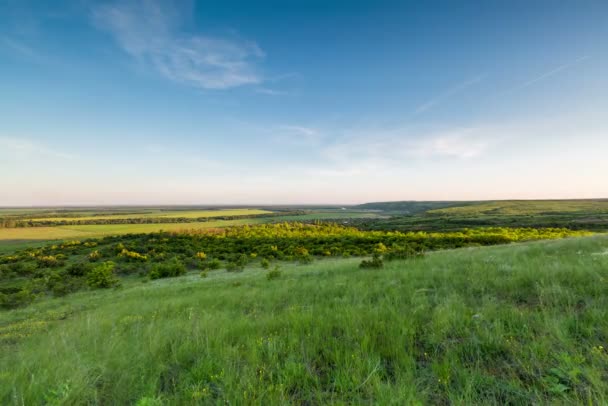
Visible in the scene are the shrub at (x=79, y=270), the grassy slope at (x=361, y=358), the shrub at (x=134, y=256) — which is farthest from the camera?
the shrub at (x=134, y=256)

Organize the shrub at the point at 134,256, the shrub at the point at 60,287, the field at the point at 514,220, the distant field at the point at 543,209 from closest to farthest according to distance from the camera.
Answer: the shrub at the point at 60,287
the shrub at the point at 134,256
the field at the point at 514,220
the distant field at the point at 543,209

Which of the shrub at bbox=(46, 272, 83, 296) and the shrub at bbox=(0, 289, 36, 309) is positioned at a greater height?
the shrub at bbox=(0, 289, 36, 309)

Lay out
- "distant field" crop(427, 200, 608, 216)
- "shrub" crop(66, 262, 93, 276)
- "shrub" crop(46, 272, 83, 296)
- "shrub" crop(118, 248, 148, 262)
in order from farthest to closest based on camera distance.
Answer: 1. "distant field" crop(427, 200, 608, 216)
2. "shrub" crop(118, 248, 148, 262)
3. "shrub" crop(66, 262, 93, 276)
4. "shrub" crop(46, 272, 83, 296)

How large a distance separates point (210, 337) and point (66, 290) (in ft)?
87.0

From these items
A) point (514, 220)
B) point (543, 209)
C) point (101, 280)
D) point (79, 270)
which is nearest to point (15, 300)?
point (101, 280)

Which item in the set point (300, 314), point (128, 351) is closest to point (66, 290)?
point (128, 351)

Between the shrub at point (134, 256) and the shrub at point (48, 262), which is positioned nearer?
the shrub at point (48, 262)

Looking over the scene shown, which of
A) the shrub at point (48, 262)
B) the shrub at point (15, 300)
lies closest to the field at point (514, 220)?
the shrub at point (48, 262)

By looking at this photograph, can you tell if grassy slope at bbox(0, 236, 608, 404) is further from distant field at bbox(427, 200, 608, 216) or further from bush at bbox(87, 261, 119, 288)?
distant field at bbox(427, 200, 608, 216)

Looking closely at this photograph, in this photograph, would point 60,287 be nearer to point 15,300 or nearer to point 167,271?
point 15,300

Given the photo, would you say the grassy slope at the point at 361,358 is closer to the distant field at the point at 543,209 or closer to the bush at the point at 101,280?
the bush at the point at 101,280

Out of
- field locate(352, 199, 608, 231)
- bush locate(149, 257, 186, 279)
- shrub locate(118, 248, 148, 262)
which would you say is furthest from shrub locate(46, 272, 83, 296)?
field locate(352, 199, 608, 231)

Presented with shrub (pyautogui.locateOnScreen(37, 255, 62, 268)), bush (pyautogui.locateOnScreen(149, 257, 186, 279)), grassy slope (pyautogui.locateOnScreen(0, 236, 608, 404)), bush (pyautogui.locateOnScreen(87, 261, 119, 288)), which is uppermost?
grassy slope (pyautogui.locateOnScreen(0, 236, 608, 404))

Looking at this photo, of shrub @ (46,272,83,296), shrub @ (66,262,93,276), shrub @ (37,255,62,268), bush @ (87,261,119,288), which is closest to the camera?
shrub @ (46,272,83,296)
